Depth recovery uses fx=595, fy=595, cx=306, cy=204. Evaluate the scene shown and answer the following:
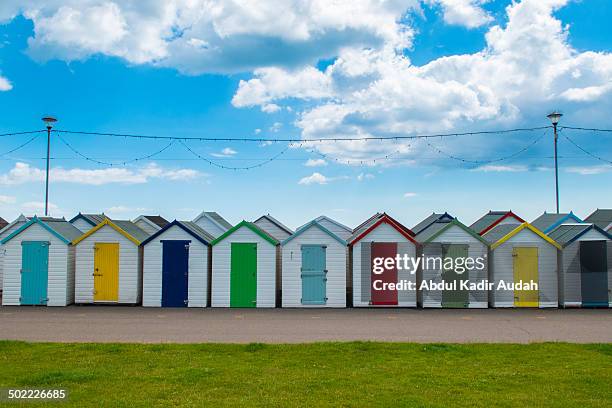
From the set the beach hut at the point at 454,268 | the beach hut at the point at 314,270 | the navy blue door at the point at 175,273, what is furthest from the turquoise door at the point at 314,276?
the navy blue door at the point at 175,273

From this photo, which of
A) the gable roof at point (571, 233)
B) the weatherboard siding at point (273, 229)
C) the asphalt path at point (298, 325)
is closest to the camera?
the asphalt path at point (298, 325)

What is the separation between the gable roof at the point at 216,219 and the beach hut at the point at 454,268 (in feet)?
Result: 38.2

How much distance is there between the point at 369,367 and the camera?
424 inches

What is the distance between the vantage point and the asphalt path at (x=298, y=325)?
1435 centimetres

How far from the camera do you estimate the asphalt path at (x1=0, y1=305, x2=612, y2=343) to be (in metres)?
14.4

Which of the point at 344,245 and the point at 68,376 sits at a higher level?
the point at 344,245

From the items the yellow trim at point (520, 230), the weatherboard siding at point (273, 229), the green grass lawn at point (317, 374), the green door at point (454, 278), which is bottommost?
the green grass lawn at point (317, 374)

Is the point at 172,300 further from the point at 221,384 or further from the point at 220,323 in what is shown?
the point at 221,384

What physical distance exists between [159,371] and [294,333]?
521 cm

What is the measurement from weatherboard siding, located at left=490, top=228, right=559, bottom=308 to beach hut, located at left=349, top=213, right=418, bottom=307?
2.88 m

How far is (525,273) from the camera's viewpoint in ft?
69.1

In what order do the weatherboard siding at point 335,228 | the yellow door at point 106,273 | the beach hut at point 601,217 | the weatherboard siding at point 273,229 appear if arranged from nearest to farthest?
the yellow door at point 106,273
the beach hut at point 601,217
the weatherboard siding at point 273,229
the weatherboard siding at point 335,228

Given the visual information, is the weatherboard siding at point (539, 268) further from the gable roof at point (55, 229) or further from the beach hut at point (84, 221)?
A: the beach hut at point (84, 221)

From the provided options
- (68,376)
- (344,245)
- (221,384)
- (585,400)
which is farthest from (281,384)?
(344,245)
